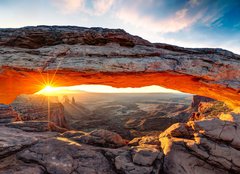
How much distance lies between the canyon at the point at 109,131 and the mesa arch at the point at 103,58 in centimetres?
7

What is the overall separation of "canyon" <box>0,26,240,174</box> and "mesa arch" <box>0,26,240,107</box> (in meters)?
0.07

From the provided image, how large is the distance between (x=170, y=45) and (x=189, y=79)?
334cm

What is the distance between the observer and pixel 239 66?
11328 mm

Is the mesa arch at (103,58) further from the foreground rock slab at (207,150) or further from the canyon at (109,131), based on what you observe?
the foreground rock slab at (207,150)

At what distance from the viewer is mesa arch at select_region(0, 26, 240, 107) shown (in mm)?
10492

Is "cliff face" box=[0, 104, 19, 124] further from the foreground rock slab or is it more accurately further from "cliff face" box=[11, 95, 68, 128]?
"cliff face" box=[11, 95, 68, 128]

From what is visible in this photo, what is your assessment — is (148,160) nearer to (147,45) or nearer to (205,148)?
(205,148)

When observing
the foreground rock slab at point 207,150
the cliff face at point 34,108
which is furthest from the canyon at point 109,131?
the cliff face at point 34,108

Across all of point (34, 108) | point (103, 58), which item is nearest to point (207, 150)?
point (103, 58)

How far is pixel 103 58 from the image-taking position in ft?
36.2

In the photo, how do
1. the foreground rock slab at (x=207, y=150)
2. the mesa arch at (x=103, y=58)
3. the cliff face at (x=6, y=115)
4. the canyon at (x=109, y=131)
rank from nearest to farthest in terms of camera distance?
1. the canyon at (x=109, y=131)
2. the foreground rock slab at (x=207, y=150)
3. the cliff face at (x=6, y=115)
4. the mesa arch at (x=103, y=58)

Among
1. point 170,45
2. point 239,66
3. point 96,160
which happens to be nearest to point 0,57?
point 96,160

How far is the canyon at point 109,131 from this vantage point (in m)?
7.27

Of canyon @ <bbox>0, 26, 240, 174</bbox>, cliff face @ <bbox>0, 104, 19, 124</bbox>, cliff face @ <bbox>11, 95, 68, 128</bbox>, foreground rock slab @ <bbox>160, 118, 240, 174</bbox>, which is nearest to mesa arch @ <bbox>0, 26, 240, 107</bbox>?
canyon @ <bbox>0, 26, 240, 174</bbox>
